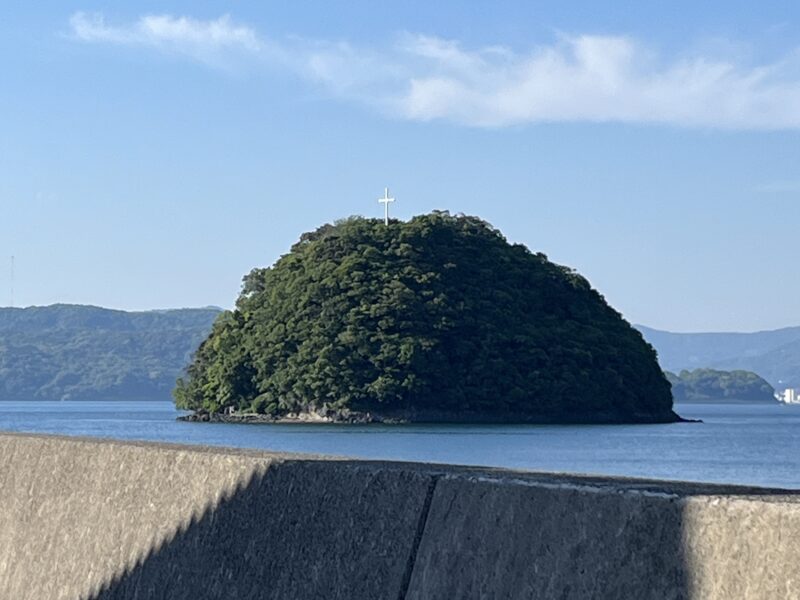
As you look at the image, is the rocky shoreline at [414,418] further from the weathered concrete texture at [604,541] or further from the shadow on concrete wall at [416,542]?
the weathered concrete texture at [604,541]

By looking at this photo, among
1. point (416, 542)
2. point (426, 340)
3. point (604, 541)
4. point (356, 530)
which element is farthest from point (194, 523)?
point (426, 340)

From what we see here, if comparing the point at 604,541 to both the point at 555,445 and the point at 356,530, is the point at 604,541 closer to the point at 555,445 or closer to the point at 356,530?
the point at 356,530

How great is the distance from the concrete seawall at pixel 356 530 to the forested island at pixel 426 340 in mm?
124777

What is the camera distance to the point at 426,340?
134250mm

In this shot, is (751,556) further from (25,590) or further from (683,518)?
(25,590)

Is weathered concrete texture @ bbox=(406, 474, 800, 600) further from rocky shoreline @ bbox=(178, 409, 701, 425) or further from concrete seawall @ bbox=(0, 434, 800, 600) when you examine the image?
rocky shoreline @ bbox=(178, 409, 701, 425)

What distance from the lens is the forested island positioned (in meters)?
135

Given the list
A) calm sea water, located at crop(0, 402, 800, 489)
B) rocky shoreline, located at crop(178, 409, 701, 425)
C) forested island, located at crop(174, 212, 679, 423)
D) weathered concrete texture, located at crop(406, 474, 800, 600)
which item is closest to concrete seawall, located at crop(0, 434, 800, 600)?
weathered concrete texture, located at crop(406, 474, 800, 600)

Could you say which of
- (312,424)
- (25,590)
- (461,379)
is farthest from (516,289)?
(25,590)

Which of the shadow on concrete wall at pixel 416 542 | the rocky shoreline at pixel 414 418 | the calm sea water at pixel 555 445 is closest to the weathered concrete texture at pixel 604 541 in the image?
the shadow on concrete wall at pixel 416 542

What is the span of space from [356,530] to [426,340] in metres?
129

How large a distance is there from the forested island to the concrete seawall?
125 meters

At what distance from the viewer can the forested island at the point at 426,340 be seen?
13488 cm

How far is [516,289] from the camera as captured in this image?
467ft
